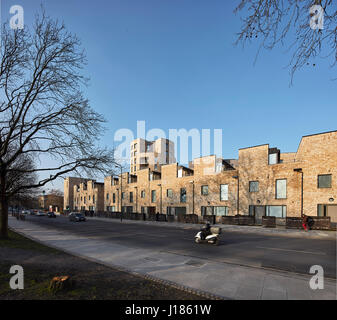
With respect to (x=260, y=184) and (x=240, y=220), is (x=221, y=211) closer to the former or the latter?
(x=240, y=220)

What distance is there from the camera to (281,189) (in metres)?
26.7

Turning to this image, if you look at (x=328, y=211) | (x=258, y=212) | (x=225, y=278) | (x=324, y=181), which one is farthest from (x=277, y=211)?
(x=225, y=278)

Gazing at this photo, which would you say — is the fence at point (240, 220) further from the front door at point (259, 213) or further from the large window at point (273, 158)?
the large window at point (273, 158)

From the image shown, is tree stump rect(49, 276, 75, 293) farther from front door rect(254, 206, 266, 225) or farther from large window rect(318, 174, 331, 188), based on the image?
front door rect(254, 206, 266, 225)

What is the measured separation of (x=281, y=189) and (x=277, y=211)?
268 centimetres

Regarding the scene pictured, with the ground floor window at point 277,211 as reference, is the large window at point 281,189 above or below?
above

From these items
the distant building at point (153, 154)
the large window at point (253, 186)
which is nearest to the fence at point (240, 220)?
the large window at point (253, 186)

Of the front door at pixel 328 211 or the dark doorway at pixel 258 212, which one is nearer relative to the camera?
the front door at pixel 328 211

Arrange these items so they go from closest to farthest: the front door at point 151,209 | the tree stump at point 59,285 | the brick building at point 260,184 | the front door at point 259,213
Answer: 1. the tree stump at point 59,285
2. the brick building at point 260,184
3. the front door at point 259,213
4. the front door at point 151,209

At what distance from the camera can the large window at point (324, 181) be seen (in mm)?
23295

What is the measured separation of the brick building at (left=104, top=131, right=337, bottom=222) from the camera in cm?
2359

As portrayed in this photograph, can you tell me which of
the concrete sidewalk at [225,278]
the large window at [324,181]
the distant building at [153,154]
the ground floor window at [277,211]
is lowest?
the ground floor window at [277,211]

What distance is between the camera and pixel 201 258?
9.59 metres
